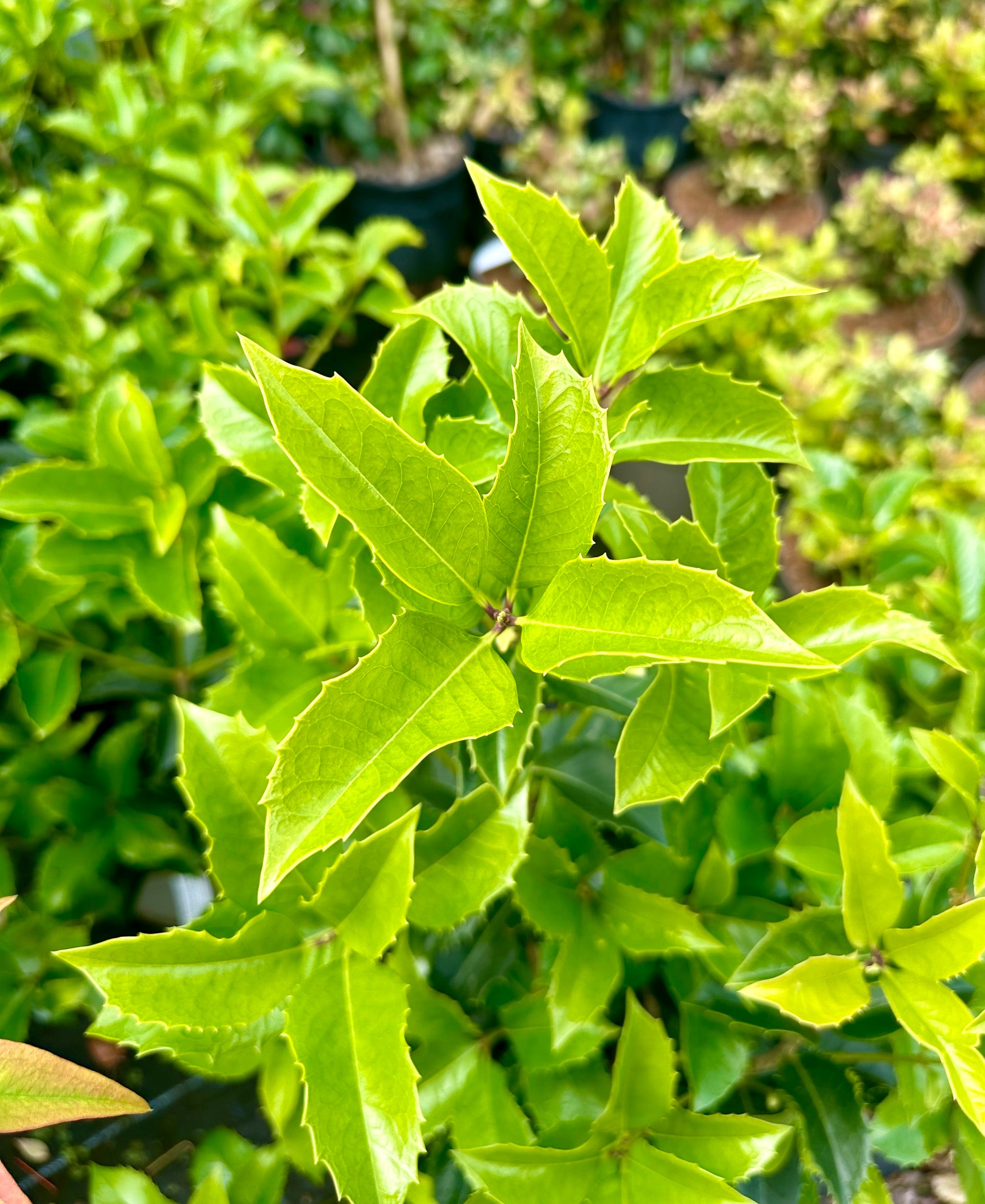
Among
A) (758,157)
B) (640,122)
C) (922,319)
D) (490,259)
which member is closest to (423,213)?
(640,122)

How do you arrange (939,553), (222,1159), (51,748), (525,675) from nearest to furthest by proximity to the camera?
(525,675), (222,1159), (939,553), (51,748)

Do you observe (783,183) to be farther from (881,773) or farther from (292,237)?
(881,773)

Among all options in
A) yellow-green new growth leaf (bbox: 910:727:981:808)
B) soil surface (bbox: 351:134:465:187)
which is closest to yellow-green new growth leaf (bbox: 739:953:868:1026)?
yellow-green new growth leaf (bbox: 910:727:981:808)

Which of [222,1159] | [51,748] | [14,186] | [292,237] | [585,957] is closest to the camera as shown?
[585,957]

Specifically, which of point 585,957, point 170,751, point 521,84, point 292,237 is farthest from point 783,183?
point 585,957

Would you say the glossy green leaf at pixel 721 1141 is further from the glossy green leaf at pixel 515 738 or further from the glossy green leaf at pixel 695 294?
the glossy green leaf at pixel 695 294

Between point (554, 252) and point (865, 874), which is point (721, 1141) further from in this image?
point (554, 252)
